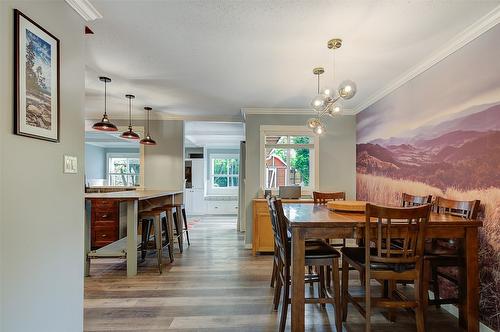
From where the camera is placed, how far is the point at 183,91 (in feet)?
12.2

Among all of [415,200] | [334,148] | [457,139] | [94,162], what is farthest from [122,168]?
[457,139]

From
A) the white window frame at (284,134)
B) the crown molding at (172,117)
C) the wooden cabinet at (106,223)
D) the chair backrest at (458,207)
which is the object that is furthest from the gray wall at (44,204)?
the crown molding at (172,117)

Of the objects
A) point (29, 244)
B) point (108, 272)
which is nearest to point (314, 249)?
point (29, 244)

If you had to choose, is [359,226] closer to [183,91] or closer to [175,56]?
[175,56]

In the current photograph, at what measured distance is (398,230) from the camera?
189cm

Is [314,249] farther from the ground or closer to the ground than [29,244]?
closer to the ground

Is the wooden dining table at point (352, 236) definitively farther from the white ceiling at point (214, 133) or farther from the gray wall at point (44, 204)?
the white ceiling at point (214, 133)

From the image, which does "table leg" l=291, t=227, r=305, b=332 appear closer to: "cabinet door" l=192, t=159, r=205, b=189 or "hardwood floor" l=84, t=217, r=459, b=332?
"hardwood floor" l=84, t=217, r=459, b=332

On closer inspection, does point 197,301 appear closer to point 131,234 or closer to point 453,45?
point 131,234

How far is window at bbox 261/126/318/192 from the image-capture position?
4555 mm

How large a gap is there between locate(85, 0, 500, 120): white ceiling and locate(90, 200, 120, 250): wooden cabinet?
1677mm

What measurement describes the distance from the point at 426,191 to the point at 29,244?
3.26m

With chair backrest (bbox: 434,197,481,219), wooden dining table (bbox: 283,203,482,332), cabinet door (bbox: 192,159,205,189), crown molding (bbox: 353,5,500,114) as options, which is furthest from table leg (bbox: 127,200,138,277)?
cabinet door (bbox: 192,159,205,189)

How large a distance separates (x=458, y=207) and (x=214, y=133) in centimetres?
514
